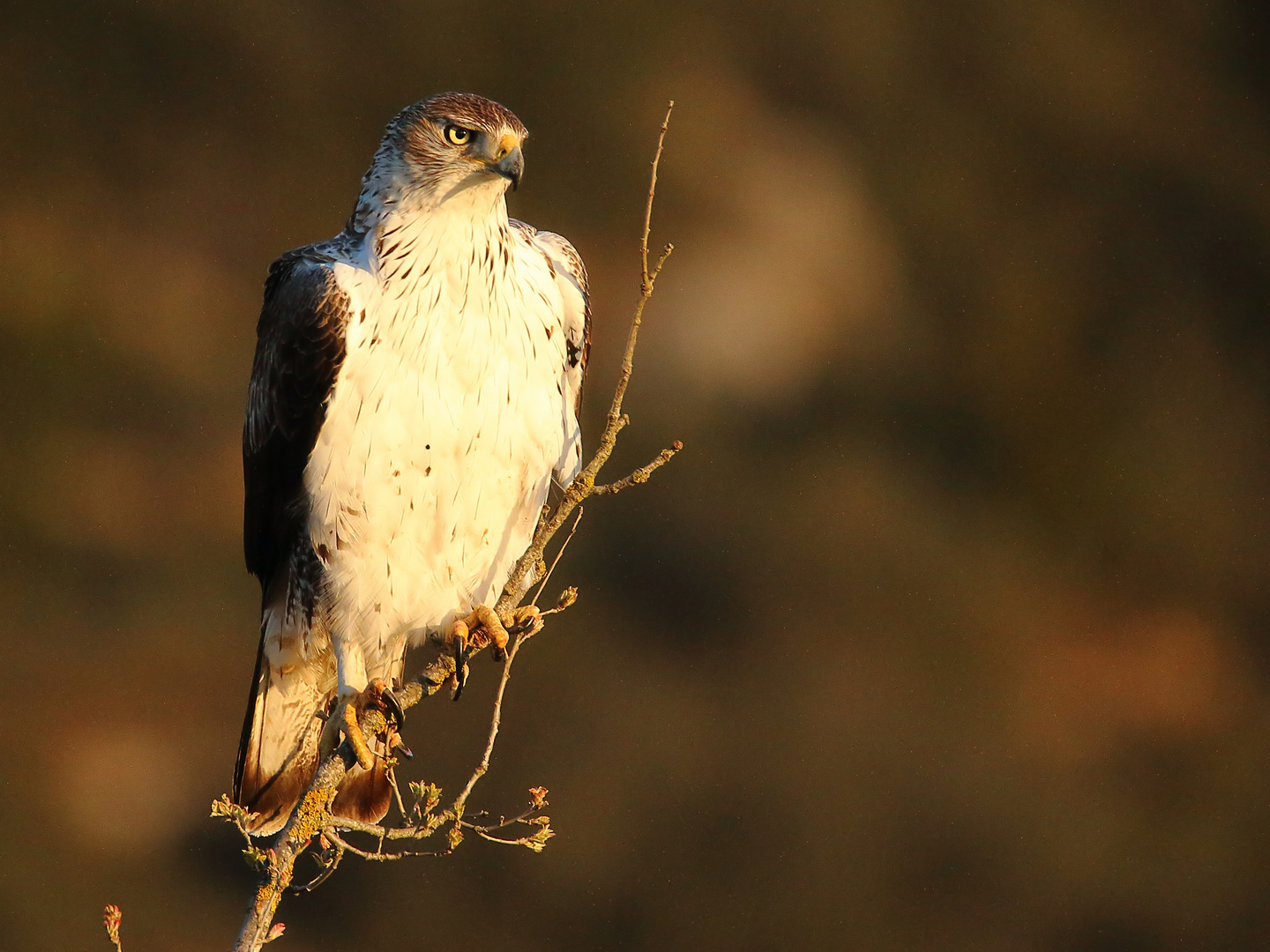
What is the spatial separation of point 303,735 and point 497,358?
1217mm

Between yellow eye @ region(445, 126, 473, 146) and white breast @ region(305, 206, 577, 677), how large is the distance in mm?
174

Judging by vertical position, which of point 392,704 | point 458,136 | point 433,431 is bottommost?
point 392,704

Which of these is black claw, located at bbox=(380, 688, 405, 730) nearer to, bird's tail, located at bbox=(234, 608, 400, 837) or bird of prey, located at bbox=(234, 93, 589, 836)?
bird of prey, located at bbox=(234, 93, 589, 836)

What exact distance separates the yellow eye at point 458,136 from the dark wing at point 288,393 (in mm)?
405

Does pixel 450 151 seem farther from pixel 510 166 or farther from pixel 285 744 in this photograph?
pixel 285 744

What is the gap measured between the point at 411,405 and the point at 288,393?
1.10 ft

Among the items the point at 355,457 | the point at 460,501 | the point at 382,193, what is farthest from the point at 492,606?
the point at 382,193

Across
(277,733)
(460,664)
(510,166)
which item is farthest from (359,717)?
(510,166)

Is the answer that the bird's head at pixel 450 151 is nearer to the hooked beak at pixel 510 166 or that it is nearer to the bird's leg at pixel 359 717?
the hooked beak at pixel 510 166

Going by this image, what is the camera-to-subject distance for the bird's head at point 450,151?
2.73 metres

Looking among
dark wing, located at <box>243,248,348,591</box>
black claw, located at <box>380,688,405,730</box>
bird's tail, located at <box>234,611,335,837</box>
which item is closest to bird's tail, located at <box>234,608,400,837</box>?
bird's tail, located at <box>234,611,335,837</box>

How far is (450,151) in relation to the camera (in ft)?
9.12

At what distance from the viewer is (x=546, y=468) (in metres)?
3.09

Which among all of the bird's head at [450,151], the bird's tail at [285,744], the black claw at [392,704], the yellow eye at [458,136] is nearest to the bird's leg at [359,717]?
the black claw at [392,704]
